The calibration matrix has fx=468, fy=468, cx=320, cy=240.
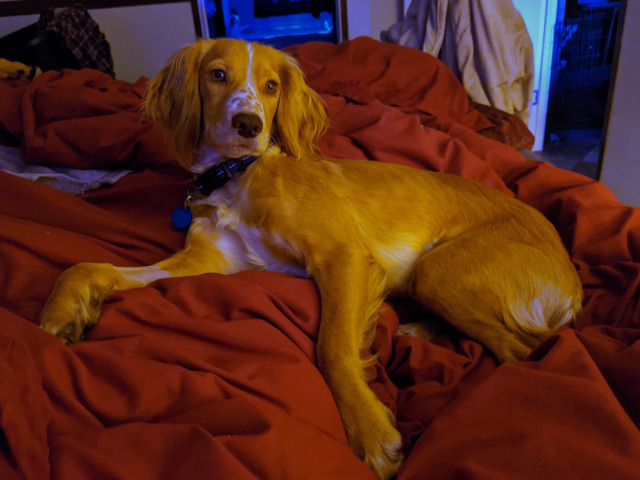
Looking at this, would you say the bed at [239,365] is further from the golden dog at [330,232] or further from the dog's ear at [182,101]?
the dog's ear at [182,101]

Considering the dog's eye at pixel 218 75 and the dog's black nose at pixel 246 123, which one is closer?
the dog's black nose at pixel 246 123

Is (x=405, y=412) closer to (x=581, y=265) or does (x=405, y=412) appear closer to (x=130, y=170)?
(x=581, y=265)

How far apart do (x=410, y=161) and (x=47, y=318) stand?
1699 mm

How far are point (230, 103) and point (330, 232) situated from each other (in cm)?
56

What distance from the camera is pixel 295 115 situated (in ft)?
6.23

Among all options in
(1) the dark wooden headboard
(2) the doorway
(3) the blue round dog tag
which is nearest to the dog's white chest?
(3) the blue round dog tag

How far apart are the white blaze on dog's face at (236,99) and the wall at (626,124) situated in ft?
9.68

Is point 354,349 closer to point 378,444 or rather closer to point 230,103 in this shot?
point 378,444

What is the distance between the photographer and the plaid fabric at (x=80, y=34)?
13.1ft

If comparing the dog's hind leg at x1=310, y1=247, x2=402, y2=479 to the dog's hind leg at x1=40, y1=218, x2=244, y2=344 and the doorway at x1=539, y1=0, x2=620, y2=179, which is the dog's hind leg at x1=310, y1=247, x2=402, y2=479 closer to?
the dog's hind leg at x1=40, y1=218, x2=244, y2=344

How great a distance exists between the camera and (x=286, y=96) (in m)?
1.89

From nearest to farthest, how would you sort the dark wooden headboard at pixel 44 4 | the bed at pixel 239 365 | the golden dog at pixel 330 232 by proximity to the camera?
the bed at pixel 239 365 → the golden dog at pixel 330 232 → the dark wooden headboard at pixel 44 4

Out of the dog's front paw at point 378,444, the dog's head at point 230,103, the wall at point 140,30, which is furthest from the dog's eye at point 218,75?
the wall at point 140,30

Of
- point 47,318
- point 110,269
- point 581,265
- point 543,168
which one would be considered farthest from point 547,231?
point 47,318
